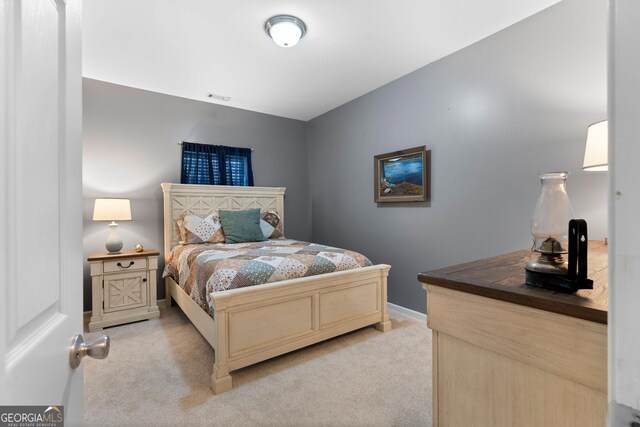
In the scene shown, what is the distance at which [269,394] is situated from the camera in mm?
1765

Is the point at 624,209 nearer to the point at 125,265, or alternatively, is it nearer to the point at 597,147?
the point at 597,147

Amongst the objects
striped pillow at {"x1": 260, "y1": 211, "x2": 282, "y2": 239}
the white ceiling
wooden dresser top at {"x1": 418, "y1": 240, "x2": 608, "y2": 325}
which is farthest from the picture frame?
wooden dresser top at {"x1": 418, "y1": 240, "x2": 608, "y2": 325}

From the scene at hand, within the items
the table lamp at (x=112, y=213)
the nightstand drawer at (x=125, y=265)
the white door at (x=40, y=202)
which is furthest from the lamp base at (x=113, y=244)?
the white door at (x=40, y=202)

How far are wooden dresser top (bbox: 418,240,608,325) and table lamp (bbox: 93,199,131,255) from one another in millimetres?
3065

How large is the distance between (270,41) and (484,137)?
6.62ft

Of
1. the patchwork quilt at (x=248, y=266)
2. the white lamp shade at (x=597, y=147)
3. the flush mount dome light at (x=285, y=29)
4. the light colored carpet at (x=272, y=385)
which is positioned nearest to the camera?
the white lamp shade at (x=597, y=147)

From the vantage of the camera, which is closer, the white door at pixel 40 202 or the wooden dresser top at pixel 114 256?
the white door at pixel 40 202

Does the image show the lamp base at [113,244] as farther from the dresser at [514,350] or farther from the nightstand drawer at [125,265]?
the dresser at [514,350]

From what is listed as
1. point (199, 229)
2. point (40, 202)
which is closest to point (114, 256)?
point (199, 229)

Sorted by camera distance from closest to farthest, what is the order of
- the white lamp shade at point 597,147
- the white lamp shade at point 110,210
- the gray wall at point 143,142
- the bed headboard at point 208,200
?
the white lamp shade at point 597,147 → the white lamp shade at point 110,210 → the gray wall at point 143,142 → the bed headboard at point 208,200

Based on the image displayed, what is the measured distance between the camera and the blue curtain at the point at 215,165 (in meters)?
3.68

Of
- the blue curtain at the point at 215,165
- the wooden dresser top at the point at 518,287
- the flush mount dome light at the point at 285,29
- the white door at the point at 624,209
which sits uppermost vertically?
the flush mount dome light at the point at 285,29

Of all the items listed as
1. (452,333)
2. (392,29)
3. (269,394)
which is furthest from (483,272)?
(392,29)

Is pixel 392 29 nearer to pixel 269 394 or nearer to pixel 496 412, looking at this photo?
pixel 496 412
